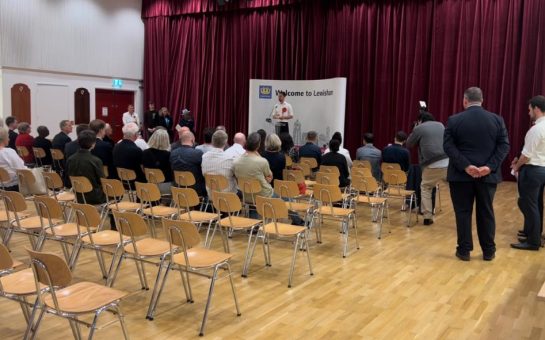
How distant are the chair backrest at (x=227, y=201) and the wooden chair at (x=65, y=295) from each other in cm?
192

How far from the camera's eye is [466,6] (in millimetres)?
11961

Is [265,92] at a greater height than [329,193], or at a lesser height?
greater

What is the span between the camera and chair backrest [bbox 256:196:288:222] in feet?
15.4

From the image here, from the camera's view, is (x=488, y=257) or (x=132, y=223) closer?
(x=132, y=223)

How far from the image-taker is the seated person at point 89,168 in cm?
584

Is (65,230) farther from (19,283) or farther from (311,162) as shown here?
(311,162)

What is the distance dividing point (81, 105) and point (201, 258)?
524 inches

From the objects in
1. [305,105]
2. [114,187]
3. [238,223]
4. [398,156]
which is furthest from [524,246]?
[305,105]

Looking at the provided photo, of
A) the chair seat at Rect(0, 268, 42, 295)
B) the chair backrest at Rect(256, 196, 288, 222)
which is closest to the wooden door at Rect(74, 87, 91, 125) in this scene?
the chair backrest at Rect(256, 196, 288, 222)

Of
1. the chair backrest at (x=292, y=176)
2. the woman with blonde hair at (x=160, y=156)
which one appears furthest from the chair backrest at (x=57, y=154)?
the chair backrest at (x=292, y=176)

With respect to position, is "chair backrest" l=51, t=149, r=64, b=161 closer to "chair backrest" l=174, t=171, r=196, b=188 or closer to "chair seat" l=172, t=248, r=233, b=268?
"chair backrest" l=174, t=171, r=196, b=188

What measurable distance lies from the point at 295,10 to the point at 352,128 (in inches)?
152

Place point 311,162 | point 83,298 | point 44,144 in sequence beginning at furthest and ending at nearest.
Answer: point 44,144 < point 311,162 < point 83,298

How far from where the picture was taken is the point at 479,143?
5.18m
